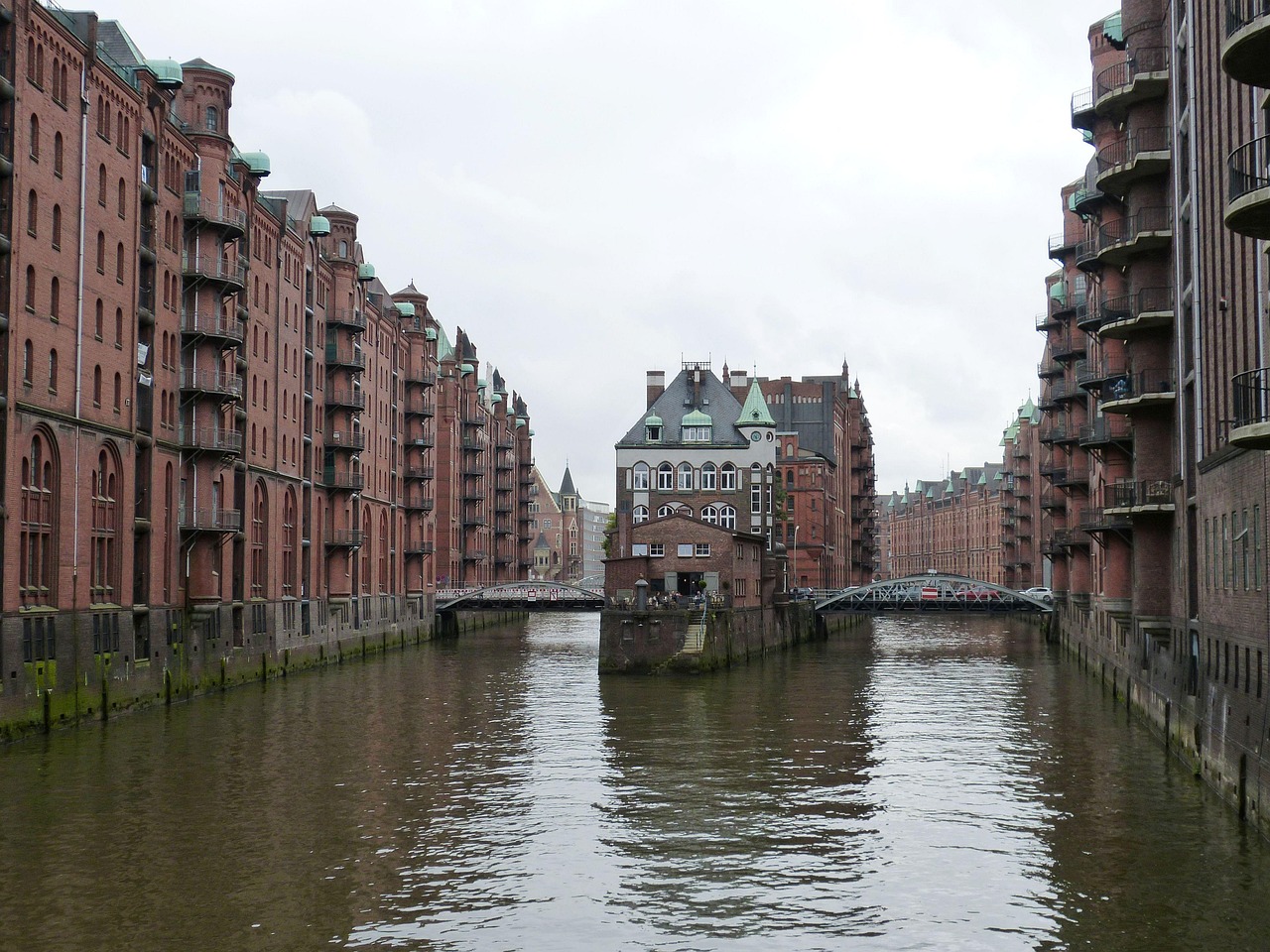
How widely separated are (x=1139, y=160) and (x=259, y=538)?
4174cm

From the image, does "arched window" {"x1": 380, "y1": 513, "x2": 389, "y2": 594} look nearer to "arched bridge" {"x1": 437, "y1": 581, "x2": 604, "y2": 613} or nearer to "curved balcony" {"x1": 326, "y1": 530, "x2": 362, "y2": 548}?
"arched bridge" {"x1": 437, "y1": 581, "x2": 604, "y2": 613}

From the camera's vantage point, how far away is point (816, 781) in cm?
3600

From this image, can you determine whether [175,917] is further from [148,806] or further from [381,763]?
[381,763]

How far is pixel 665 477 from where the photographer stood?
3812 inches

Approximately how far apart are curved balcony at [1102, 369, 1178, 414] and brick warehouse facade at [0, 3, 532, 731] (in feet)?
105

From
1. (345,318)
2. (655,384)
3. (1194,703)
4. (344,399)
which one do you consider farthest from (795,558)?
(1194,703)

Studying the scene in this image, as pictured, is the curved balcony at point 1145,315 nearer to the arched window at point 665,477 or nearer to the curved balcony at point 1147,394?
the curved balcony at point 1147,394

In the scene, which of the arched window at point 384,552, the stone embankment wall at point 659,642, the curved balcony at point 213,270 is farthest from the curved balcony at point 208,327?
the arched window at point 384,552

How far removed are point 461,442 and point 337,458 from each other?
4053cm

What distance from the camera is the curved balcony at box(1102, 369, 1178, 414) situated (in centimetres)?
4253

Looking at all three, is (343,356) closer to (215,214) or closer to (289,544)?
(289,544)

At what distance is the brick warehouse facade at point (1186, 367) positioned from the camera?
2775cm

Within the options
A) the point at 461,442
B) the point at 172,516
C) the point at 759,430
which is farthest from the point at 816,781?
the point at 461,442

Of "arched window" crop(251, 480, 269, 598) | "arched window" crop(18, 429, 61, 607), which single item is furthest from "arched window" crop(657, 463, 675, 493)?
"arched window" crop(18, 429, 61, 607)
